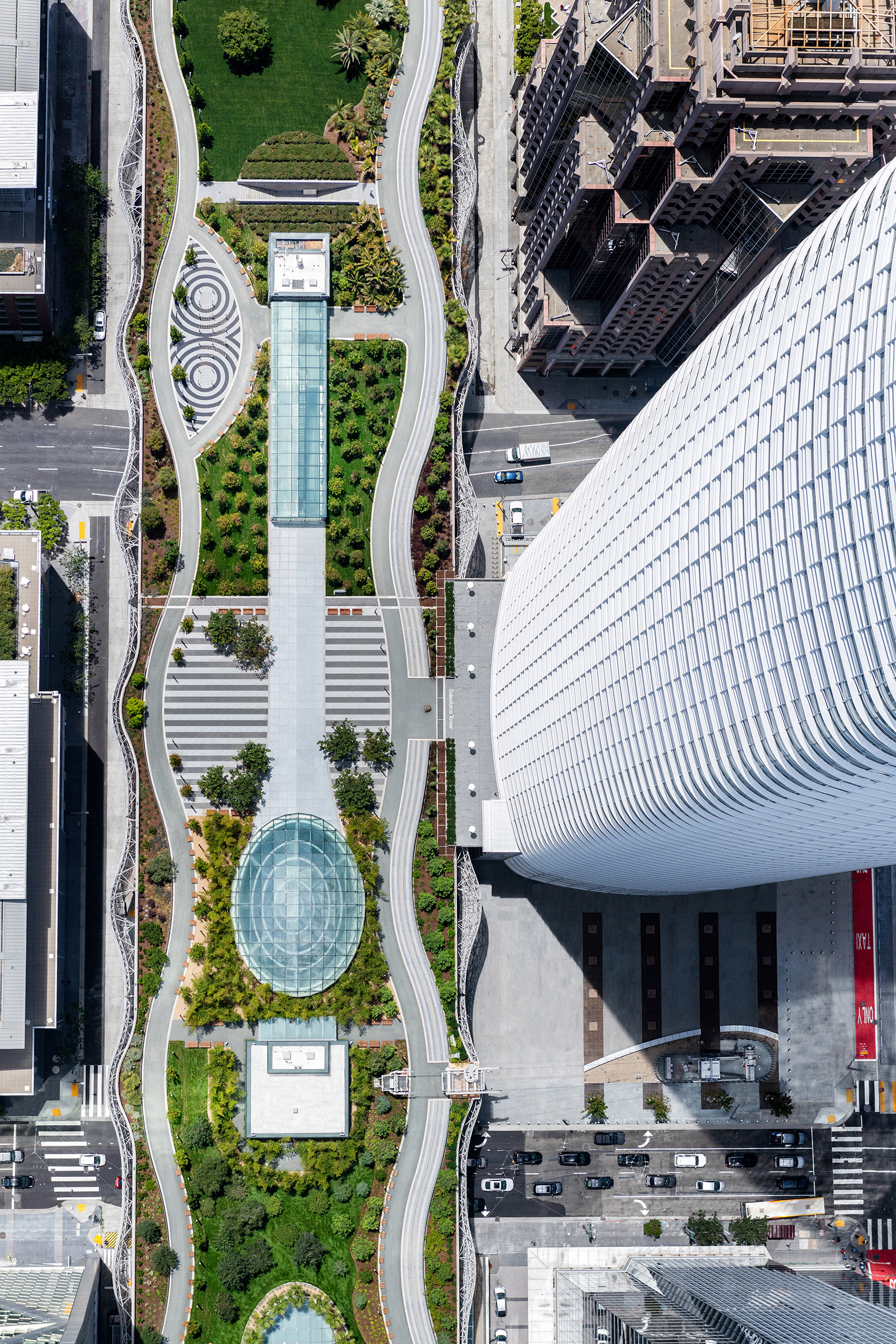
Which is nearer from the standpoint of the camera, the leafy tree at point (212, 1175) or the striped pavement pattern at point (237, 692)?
the leafy tree at point (212, 1175)

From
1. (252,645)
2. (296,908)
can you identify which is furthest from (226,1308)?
(252,645)

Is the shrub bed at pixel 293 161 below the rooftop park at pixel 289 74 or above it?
below

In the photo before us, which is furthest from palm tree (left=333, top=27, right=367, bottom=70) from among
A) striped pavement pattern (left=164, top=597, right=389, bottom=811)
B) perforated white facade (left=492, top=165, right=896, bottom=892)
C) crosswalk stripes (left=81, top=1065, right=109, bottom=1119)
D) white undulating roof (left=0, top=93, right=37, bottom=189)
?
crosswalk stripes (left=81, top=1065, right=109, bottom=1119)

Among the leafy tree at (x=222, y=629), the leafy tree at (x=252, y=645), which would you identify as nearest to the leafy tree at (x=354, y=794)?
the leafy tree at (x=252, y=645)

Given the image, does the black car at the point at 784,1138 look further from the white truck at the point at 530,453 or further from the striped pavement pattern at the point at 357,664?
the white truck at the point at 530,453

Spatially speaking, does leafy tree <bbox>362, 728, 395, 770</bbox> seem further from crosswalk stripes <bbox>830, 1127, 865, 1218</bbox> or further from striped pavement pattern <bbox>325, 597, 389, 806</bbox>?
crosswalk stripes <bbox>830, 1127, 865, 1218</bbox>

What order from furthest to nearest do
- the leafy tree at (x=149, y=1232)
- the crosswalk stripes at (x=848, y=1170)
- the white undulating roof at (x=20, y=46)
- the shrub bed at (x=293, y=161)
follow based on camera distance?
the crosswalk stripes at (x=848, y=1170) → the shrub bed at (x=293, y=161) → the leafy tree at (x=149, y=1232) → the white undulating roof at (x=20, y=46)

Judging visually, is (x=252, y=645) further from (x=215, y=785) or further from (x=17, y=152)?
(x=17, y=152)
